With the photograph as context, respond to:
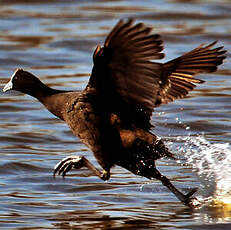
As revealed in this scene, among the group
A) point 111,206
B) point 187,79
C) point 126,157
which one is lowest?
point 111,206

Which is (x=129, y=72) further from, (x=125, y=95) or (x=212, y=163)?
(x=212, y=163)

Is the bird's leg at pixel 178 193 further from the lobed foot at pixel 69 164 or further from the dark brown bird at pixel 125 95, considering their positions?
the lobed foot at pixel 69 164

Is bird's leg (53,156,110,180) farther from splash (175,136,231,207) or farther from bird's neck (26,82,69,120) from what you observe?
splash (175,136,231,207)

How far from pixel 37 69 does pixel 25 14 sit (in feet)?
11.6

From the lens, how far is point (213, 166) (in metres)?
8.20

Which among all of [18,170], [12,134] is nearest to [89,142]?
[18,170]

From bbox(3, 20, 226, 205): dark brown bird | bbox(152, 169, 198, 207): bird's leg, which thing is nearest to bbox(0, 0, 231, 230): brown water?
bbox(152, 169, 198, 207): bird's leg

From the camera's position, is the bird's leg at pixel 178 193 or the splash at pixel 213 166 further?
the splash at pixel 213 166

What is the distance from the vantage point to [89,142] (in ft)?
23.3

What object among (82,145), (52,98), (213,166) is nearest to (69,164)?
(52,98)

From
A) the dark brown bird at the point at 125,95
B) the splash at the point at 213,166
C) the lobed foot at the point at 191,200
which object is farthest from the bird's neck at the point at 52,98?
the splash at the point at 213,166

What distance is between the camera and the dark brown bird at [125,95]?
21.2 ft

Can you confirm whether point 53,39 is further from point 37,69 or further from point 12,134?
point 12,134

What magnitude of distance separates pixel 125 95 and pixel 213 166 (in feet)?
5.43
